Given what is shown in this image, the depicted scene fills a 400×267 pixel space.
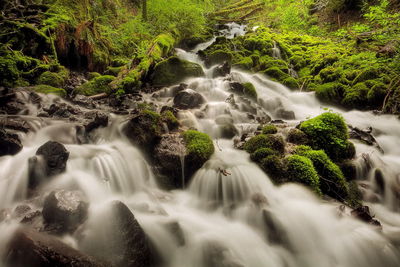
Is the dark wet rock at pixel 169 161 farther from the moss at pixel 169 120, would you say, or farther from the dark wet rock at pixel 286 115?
the dark wet rock at pixel 286 115

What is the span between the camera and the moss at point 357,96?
28.0ft

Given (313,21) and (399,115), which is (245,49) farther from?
(399,115)

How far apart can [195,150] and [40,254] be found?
10.6 ft

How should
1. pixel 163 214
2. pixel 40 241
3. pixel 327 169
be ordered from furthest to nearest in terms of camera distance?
pixel 327 169, pixel 163 214, pixel 40 241

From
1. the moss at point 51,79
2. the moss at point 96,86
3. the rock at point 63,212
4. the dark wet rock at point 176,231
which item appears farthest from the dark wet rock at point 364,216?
the moss at point 51,79

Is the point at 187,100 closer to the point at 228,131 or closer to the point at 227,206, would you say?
the point at 228,131

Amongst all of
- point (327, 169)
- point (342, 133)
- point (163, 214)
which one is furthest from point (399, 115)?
point (163, 214)

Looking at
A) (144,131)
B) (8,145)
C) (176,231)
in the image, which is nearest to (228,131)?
(144,131)

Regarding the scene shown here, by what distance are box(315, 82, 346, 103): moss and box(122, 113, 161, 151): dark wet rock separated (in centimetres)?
728

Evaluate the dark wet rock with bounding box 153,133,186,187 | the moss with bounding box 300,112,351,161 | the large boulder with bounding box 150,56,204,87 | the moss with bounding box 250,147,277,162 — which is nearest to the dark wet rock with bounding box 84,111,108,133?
the dark wet rock with bounding box 153,133,186,187

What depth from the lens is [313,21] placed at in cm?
1814

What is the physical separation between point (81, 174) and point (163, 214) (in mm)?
1641

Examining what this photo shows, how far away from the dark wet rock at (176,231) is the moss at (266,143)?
264 centimetres

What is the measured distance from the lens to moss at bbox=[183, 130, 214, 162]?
4977 mm
